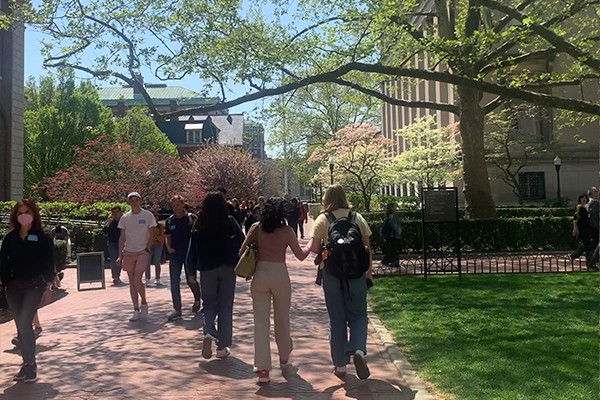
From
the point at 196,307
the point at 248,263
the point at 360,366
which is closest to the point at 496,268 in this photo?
the point at 196,307

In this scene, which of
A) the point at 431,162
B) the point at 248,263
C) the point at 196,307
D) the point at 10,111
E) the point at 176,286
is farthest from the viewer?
the point at 431,162

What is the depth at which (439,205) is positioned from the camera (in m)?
12.5

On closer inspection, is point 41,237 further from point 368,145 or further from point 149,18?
point 368,145

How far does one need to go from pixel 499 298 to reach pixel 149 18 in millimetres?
10169

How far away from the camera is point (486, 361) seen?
573cm

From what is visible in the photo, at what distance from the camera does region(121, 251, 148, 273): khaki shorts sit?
8.36 meters

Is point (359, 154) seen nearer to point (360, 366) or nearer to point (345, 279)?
point (345, 279)

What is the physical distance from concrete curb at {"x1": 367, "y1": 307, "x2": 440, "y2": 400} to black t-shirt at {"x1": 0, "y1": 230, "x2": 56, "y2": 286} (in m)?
3.75

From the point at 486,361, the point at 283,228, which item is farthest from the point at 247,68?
the point at 486,361

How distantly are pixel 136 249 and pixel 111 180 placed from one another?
67.5 ft

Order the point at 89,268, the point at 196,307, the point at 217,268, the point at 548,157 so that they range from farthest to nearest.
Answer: the point at 548,157, the point at 89,268, the point at 196,307, the point at 217,268

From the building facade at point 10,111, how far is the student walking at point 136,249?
834 inches

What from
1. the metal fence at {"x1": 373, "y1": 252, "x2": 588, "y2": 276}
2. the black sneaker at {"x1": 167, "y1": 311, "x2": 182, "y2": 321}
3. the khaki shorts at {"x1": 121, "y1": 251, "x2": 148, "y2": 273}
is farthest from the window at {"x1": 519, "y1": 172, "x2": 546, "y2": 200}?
the khaki shorts at {"x1": 121, "y1": 251, "x2": 148, "y2": 273}

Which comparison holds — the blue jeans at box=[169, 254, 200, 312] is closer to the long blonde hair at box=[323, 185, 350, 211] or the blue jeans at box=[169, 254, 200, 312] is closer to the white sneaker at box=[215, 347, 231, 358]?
the white sneaker at box=[215, 347, 231, 358]
